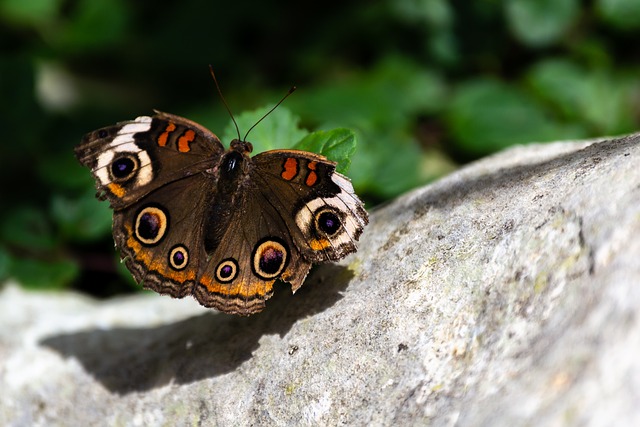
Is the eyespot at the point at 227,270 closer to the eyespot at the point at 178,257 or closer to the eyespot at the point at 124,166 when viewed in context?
the eyespot at the point at 178,257

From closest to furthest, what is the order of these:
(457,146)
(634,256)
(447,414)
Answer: (634,256)
(447,414)
(457,146)

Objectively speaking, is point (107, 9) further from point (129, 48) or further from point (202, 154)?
point (202, 154)

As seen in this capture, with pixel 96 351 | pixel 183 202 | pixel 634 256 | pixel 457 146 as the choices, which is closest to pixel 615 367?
pixel 634 256

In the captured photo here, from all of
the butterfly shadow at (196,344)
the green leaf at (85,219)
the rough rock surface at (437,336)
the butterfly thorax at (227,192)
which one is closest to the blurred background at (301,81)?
the green leaf at (85,219)

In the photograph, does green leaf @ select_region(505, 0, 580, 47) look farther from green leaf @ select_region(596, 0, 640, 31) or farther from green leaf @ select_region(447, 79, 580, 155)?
green leaf @ select_region(447, 79, 580, 155)

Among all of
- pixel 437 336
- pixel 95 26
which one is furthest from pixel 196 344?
pixel 95 26

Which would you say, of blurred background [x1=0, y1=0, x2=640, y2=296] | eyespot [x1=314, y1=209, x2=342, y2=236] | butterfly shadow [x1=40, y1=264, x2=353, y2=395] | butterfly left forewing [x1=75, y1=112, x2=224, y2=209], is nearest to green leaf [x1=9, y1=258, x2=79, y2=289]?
blurred background [x1=0, y1=0, x2=640, y2=296]
